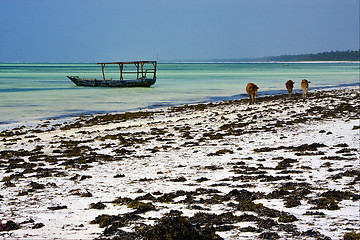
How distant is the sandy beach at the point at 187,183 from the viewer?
5.55m

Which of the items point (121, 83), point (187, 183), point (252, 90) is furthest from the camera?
point (121, 83)

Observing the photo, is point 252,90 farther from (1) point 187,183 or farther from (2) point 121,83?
(2) point 121,83

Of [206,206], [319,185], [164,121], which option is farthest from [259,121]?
[206,206]

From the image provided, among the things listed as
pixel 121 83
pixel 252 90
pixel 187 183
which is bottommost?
pixel 187 183

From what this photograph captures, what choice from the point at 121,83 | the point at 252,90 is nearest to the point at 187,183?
the point at 252,90

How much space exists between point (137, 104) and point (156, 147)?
18365 mm

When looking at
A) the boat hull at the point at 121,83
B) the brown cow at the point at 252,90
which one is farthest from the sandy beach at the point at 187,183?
the boat hull at the point at 121,83

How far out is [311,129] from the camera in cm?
1447

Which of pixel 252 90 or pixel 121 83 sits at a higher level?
pixel 121 83

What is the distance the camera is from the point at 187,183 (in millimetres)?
8219

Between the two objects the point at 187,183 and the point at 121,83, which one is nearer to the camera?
the point at 187,183

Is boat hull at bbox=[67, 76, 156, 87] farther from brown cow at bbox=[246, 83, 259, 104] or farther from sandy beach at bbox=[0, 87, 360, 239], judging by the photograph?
sandy beach at bbox=[0, 87, 360, 239]

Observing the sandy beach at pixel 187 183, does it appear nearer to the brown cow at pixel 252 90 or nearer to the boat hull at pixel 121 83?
the brown cow at pixel 252 90

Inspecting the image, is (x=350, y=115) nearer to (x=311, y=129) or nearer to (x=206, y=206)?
(x=311, y=129)
